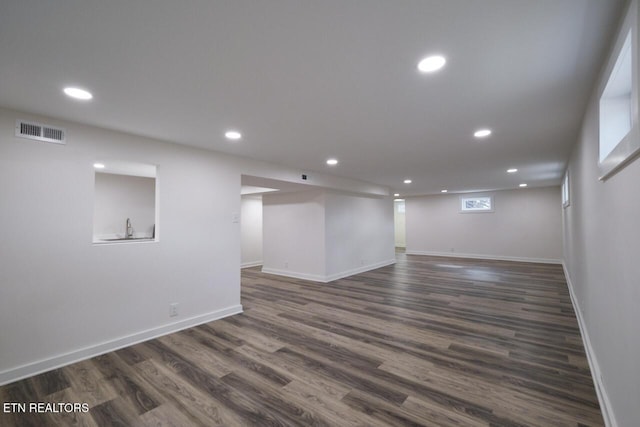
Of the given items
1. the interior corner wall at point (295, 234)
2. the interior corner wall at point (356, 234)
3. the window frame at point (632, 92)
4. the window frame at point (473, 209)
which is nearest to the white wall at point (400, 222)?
the window frame at point (473, 209)

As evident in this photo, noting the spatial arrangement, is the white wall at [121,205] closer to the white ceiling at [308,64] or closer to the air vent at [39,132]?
the air vent at [39,132]

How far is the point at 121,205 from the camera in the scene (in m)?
5.39

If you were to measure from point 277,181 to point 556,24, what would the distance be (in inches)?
160

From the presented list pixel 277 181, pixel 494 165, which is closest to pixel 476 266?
pixel 494 165

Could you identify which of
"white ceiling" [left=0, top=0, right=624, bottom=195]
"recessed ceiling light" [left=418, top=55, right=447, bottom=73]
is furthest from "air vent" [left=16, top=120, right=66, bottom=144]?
"recessed ceiling light" [left=418, top=55, right=447, bottom=73]

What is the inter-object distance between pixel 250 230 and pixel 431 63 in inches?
297

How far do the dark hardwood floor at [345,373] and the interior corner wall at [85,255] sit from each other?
25 centimetres

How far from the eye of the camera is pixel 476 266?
8.29m

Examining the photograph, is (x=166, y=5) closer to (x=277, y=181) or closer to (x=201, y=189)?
(x=201, y=189)

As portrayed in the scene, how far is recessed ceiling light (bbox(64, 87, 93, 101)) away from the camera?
2103 mm

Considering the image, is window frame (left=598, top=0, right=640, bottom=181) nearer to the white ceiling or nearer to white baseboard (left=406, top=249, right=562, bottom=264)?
the white ceiling

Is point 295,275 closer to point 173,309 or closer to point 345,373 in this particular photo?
point 173,309

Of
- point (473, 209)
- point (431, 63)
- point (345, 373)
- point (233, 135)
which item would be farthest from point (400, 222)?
point (431, 63)

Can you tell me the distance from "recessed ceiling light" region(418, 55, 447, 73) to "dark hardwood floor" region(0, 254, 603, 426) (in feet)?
7.86
